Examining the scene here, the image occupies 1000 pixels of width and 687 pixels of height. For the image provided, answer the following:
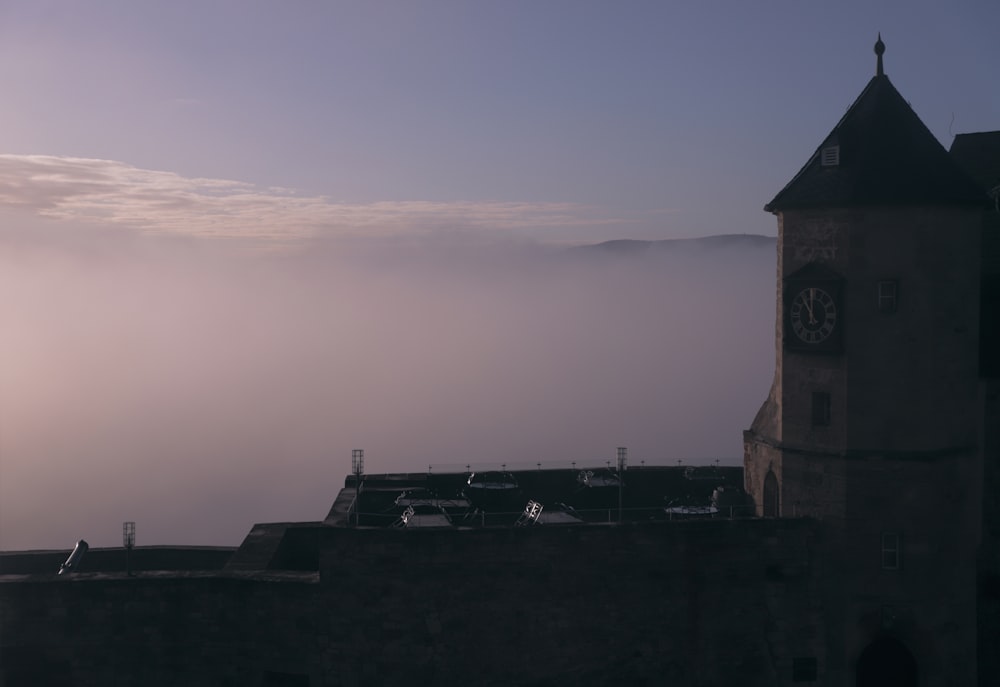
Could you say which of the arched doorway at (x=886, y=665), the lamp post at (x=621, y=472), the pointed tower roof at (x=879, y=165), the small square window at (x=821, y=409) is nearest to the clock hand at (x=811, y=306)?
the small square window at (x=821, y=409)

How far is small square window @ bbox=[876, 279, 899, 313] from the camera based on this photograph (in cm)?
3144

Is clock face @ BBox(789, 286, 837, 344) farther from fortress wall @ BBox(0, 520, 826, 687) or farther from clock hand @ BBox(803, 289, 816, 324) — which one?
fortress wall @ BBox(0, 520, 826, 687)

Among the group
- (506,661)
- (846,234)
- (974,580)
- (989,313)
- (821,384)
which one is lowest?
(506,661)

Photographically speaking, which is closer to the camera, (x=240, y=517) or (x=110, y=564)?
(x=110, y=564)

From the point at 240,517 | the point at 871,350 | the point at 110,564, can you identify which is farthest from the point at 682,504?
the point at 240,517

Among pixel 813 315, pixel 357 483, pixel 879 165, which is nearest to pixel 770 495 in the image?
pixel 813 315

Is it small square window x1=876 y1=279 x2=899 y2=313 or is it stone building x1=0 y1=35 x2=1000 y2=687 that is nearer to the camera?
stone building x1=0 y1=35 x2=1000 y2=687

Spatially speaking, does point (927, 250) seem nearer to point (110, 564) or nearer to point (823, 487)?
point (823, 487)

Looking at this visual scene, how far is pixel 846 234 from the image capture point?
3178 cm

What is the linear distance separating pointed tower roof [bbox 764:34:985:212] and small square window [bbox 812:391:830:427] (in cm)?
568

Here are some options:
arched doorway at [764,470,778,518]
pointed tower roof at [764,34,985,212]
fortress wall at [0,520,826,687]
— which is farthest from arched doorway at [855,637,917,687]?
pointed tower roof at [764,34,985,212]

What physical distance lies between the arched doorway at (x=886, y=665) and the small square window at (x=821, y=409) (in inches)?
260

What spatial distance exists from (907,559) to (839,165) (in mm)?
11848

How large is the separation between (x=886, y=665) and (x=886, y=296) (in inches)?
429
